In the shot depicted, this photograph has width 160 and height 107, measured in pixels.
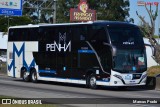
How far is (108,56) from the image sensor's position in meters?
26.8

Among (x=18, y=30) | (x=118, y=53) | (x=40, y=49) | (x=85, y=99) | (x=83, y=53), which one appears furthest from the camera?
(x=18, y=30)

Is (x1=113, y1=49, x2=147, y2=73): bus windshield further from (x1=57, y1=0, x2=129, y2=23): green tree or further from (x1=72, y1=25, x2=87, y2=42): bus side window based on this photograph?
(x1=57, y1=0, x2=129, y2=23): green tree

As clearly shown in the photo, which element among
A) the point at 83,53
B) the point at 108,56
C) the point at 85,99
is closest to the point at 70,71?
the point at 83,53

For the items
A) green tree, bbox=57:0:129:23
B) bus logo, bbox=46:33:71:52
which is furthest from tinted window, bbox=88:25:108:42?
green tree, bbox=57:0:129:23

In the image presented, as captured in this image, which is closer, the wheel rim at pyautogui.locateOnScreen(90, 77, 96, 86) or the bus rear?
the bus rear

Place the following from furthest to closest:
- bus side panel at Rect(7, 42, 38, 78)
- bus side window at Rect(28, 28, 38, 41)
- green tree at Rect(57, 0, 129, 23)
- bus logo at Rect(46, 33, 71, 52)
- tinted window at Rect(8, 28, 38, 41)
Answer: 1. green tree at Rect(57, 0, 129, 23)
2. bus side panel at Rect(7, 42, 38, 78)
3. tinted window at Rect(8, 28, 38, 41)
4. bus side window at Rect(28, 28, 38, 41)
5. bus logo at Rect(46, 33, 71, 52)

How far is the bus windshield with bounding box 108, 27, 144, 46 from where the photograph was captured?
88.4ft

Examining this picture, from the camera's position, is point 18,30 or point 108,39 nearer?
point 108,39

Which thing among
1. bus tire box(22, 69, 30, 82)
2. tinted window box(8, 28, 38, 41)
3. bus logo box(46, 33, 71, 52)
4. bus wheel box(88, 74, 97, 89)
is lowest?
bus tire box(22, 69, 30, 82)

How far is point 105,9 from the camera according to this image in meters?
98.9

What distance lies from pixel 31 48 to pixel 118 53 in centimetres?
834

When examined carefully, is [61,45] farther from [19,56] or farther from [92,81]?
[19,56]

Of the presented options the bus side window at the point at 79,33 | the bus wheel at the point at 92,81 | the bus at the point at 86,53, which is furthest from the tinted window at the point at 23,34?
the bus wheel at the point at 92,81

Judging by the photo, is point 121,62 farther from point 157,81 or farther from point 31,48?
point 31,48
